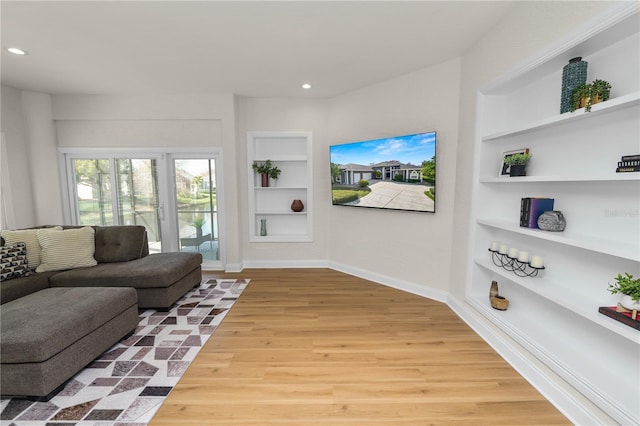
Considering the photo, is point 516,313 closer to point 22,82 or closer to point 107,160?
point 107,160

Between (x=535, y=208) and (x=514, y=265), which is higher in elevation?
(x=535, y=208)

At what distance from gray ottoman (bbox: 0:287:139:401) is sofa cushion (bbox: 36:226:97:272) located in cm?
75

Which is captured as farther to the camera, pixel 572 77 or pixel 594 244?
pixel 572 77

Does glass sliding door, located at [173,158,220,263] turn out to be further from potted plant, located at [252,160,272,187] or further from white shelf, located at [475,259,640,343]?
white shelf, located at [475,259,640,343]

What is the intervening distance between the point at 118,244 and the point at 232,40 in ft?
8.80

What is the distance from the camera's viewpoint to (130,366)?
85.4 inches

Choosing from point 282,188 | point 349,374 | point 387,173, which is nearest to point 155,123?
point 282,188

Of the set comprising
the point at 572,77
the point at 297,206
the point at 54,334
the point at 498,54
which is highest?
the point at 498,54

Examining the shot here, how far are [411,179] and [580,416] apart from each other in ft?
7.90

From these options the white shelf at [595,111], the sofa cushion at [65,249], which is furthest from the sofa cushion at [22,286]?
the white shelf at [595,111]

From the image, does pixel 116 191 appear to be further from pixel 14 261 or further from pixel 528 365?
pixel 528 365

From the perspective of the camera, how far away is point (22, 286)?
2.65 metres

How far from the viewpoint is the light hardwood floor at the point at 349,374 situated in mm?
1723

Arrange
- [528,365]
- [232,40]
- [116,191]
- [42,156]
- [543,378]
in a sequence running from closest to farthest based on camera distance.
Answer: [543,378], [528,365], [232,40], [42,156], [116,191]
